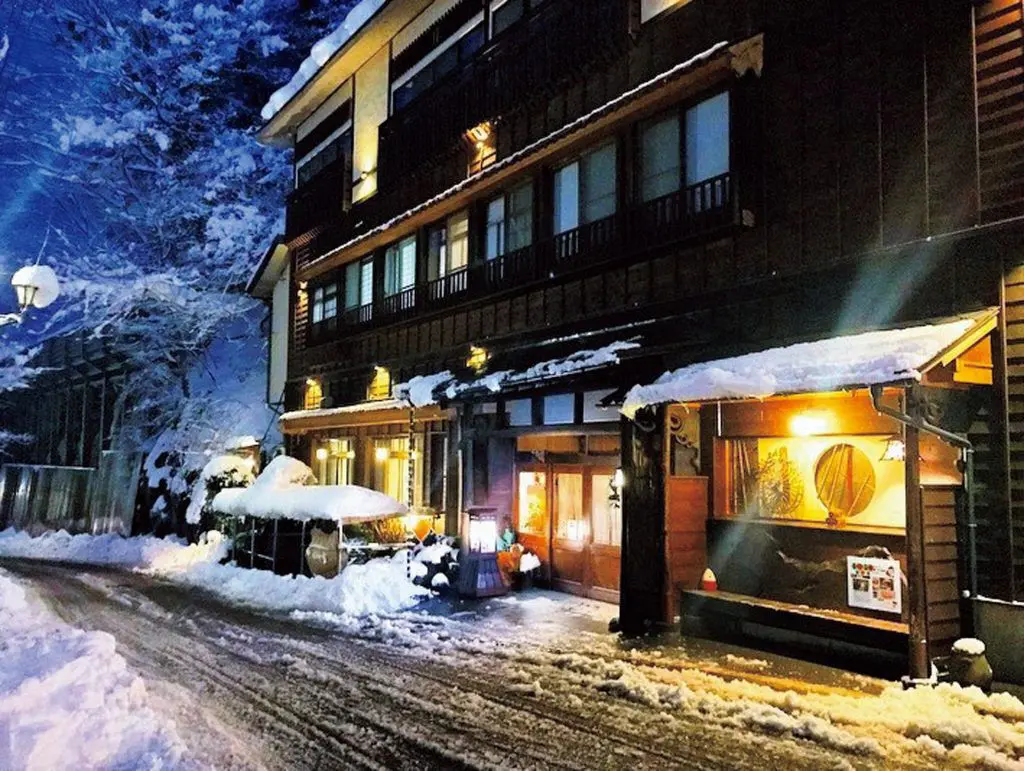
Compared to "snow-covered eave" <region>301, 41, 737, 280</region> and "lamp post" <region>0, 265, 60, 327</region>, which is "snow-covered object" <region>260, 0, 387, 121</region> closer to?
"snow-covered eave" <region>301, 41, 737, 280</region>

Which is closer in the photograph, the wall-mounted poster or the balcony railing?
the wall-mounted poster

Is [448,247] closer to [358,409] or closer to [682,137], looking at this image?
[358,409]

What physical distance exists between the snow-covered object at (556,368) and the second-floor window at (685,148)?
9.05 ft

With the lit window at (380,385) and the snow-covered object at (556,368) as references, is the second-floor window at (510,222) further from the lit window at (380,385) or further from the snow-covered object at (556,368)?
the lit window at (380,385)

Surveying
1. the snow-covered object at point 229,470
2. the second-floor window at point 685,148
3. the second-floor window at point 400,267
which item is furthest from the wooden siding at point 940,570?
the snow-covered object at point 229,470

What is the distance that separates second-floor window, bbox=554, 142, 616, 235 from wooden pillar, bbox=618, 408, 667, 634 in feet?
15.1

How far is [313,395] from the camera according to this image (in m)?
26.7

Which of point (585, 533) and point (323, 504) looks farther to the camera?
point (323, 504)

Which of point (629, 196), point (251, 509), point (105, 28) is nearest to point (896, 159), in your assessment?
point (629, 196)

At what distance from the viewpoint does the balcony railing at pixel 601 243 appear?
40.9 feet

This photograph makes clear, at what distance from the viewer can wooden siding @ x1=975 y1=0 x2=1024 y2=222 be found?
357 inches

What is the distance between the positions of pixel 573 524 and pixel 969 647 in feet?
27.2

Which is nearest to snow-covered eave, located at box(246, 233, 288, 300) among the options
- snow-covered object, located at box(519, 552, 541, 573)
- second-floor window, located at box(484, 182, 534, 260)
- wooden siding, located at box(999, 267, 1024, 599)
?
second-floor window, located at box(484, 182, 534, 260)

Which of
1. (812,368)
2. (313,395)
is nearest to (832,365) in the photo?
(812,368)
